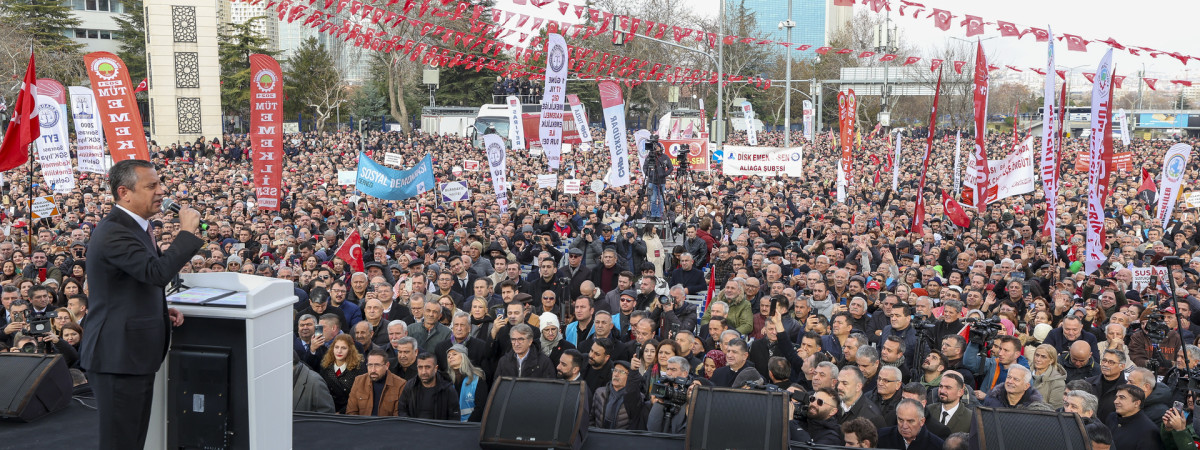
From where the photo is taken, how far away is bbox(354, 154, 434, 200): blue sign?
16719 mm

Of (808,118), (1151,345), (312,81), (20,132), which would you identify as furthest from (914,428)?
(312,81)

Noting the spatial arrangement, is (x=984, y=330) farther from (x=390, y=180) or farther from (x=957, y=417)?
(x=390, y=180)

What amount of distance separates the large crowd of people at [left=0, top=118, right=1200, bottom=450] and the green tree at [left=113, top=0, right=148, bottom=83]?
40.3m

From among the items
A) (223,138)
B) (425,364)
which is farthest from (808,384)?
(223,138)

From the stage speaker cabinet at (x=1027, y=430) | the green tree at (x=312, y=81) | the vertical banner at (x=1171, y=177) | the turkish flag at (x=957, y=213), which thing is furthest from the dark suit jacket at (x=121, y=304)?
the green tree at (x=312, y=81)

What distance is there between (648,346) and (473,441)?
238cm

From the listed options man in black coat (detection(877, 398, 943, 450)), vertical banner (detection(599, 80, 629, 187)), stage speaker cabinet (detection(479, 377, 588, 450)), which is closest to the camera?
stage speaker cabinet (detection(479, 377, 588, 450))

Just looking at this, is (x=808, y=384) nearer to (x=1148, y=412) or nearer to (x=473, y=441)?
(x=1148, y=412)

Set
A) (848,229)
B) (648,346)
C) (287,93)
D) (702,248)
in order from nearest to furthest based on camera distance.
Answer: (648,346), (702,248), (848,229), (287,93)

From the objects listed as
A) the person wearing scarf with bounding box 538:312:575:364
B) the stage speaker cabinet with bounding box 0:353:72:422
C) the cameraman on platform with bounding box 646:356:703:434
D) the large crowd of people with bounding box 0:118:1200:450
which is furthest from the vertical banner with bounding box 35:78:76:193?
the cameraman on platform with bounding box 646:356:703:434

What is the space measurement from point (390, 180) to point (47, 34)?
146ft

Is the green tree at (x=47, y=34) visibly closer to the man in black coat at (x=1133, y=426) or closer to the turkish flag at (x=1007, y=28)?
the turkish flag at (x=1007, y=28)

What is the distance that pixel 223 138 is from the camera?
40250 millimetres

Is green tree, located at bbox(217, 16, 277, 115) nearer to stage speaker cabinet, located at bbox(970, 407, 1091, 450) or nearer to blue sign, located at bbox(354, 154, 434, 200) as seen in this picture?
blue sign, located at bbox(354, 154, 434, 200)
